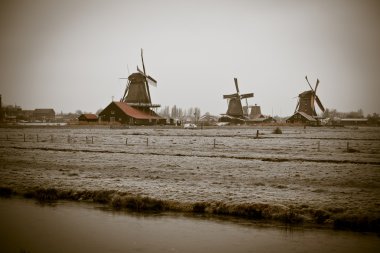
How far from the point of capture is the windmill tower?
86.5 metres

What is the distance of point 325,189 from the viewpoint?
53.0ft

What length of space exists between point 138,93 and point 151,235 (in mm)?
77146

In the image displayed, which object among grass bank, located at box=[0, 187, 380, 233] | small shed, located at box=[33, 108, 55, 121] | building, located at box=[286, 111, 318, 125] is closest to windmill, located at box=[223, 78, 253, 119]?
building, located at box=[286, 111, 318, 125]

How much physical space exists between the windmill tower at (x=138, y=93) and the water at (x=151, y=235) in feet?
240

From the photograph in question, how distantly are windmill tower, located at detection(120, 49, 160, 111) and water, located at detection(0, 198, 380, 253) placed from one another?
73133 mm

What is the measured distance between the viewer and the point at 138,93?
86812 mm

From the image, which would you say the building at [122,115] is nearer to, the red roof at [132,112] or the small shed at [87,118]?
the red roof at [132,112]

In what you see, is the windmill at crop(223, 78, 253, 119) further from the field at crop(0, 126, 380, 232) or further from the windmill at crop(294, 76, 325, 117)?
the field at crop(0, 126, 380, 232)

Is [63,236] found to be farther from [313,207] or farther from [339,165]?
[339,165]

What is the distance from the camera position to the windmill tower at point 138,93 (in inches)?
3406

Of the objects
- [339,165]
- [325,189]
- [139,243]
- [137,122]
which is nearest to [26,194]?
[139,243]

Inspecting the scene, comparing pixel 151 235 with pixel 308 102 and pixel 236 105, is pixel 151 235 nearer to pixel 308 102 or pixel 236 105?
pixel 236 105

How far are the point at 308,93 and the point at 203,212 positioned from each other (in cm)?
10340

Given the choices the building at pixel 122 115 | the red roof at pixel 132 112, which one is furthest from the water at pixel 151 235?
the red roof at pixel 132 112
